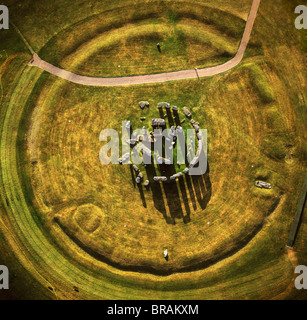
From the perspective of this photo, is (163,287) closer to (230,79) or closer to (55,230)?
(55,230)

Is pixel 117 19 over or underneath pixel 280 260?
over

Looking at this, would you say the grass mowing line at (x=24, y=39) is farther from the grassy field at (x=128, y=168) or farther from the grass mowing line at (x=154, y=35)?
the grass mowing line at (x=154, y=35)

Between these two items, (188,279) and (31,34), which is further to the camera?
(31,34)

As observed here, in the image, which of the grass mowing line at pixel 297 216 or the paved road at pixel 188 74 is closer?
the grass mowing line at pixel 297 216

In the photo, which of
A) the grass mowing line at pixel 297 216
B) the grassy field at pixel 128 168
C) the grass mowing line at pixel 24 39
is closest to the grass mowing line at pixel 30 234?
the grassy field at pixel 128 168

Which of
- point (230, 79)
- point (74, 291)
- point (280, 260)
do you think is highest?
point (230, 79)

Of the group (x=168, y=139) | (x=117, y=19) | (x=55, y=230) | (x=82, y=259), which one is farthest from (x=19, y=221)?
(x=117, y=19)

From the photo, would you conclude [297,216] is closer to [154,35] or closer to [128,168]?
[128,168]

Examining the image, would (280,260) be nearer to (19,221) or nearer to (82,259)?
(82,259)
